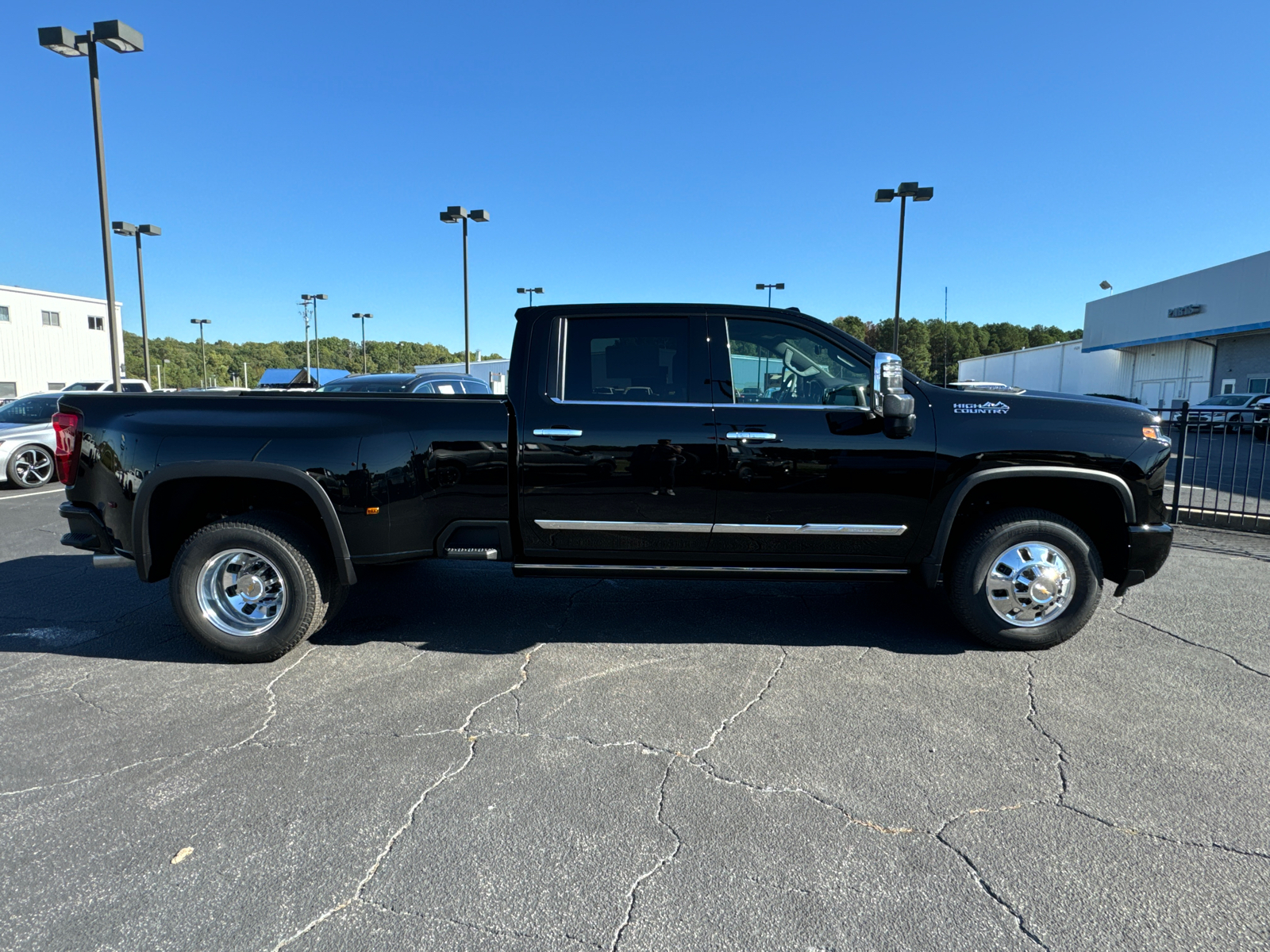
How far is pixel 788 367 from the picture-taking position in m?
4.21

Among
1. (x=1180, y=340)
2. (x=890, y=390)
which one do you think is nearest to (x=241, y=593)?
(x=890, y=390)

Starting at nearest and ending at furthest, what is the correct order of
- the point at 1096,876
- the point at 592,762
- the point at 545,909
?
the point at 545,909, the point at 1096,876, the point at 592,762

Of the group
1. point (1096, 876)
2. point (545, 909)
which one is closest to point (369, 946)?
point (545, 909)

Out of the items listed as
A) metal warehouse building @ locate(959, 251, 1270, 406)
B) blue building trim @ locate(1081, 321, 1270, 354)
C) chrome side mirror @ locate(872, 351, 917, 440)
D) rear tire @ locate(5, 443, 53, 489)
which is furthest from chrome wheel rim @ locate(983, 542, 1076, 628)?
blue building trim @ locate(1081, 321, 1270, 354)

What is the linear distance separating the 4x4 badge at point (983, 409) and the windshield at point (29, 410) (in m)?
13.7

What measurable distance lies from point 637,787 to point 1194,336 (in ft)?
137

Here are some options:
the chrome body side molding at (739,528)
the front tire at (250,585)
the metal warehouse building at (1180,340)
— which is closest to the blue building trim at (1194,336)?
the metal warehouse building at (1180,340)

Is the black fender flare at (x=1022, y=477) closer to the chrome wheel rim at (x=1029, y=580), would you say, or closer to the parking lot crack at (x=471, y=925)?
the chrome wheel rim at (x=1029, y=580)

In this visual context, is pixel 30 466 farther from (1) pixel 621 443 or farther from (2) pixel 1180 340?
(2) pixel 1180 340

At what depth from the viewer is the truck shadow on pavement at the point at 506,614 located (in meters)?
4.47

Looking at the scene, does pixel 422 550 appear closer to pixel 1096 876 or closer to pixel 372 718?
pixel 372 718

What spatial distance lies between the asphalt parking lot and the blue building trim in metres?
33.9

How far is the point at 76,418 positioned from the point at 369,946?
11.7 ft

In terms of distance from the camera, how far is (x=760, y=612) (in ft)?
16.5
